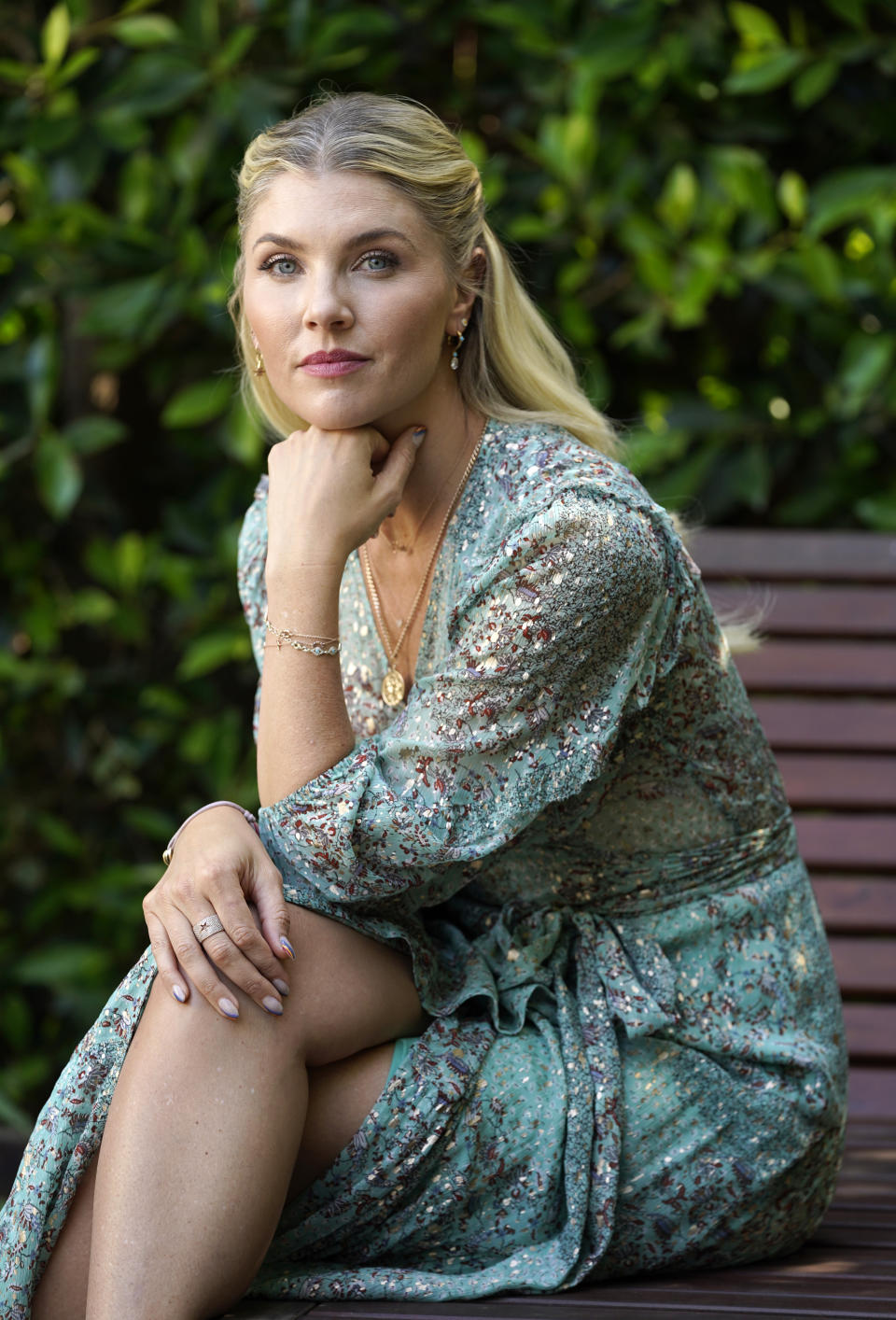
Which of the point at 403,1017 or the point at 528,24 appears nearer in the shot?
the point at 403,1017

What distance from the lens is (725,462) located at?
354 cm

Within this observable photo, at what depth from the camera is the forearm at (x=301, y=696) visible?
5.82 feet

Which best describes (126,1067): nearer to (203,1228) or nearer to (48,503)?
(203,1228)

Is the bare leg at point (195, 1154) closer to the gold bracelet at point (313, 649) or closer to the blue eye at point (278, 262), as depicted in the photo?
the gold bracelet at point (313, 649)

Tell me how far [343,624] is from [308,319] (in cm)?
43

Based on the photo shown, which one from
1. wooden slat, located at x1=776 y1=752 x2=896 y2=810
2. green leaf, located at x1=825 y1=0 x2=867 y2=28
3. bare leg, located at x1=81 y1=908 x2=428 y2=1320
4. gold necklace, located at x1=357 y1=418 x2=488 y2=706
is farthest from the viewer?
green leaf, located at x1=825 y1=0 x2=867 y2=28

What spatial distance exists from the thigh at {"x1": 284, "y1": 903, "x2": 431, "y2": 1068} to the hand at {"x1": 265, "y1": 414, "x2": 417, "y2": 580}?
1.30 ft

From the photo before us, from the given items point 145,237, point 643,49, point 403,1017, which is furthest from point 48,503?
point 403,1017

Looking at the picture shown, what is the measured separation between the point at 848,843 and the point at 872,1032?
35 centimetres

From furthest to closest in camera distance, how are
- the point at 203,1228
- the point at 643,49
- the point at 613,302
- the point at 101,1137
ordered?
the point at 613,302 < the point at 643,49 < the point at 101,1137 < the point at 203,1228

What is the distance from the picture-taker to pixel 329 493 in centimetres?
189

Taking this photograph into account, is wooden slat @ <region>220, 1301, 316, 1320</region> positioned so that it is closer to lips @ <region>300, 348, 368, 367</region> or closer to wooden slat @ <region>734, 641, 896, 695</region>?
lips @ <region>300, 348, 368, 367</region>

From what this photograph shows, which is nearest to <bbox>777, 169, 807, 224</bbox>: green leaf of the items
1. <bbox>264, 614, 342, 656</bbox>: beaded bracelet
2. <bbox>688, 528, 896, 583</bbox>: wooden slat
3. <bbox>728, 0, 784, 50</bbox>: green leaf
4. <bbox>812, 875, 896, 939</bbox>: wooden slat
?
<bbox>728, 0, 784, 50</bbox>: green leaf

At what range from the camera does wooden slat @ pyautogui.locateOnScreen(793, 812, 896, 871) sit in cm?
294
